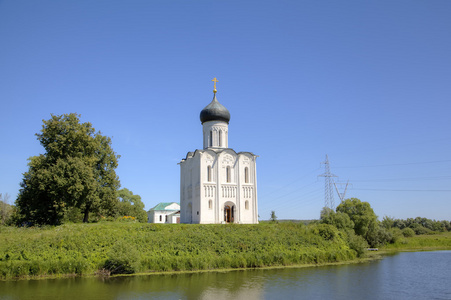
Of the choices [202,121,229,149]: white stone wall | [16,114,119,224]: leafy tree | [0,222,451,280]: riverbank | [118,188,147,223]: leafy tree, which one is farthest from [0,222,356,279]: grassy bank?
[118,188,147,223]: leafy tree

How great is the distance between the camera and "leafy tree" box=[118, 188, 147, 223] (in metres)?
47.8

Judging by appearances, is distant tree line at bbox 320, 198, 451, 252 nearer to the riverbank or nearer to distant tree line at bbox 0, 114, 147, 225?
the riverbank

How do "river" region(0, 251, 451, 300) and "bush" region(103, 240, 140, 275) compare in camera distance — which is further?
"bush" region(103, 240, 140, 275)

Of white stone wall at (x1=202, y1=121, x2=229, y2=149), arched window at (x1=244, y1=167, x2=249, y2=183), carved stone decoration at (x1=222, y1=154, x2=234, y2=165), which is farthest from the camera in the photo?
white stone wall at (x1=202, y1=121, x2=229, y2=149)

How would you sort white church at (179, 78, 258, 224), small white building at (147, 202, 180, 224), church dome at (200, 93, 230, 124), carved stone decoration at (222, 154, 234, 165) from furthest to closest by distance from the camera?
small white building at (147, 202, 180, 224) → church dome at (200, 93, 230, 124) → carved stone decoration at (222, 154, 234, 165) → white church at (179, 78, 258, 224)

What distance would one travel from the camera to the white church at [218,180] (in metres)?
32.5

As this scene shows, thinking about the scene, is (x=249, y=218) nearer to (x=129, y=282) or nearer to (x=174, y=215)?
(x=129, y=282)

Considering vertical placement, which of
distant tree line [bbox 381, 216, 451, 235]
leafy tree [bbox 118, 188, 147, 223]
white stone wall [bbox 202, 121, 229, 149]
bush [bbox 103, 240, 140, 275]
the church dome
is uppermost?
the church dome

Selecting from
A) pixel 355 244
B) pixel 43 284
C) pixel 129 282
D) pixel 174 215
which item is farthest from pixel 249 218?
pixel 174 215

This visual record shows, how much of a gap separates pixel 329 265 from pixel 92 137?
21.5 metres

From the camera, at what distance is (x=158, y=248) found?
2366 centimetres

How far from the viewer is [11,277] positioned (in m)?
19.6

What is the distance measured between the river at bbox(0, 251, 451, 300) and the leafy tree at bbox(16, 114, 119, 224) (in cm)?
949

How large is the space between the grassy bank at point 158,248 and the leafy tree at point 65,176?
292 cm
